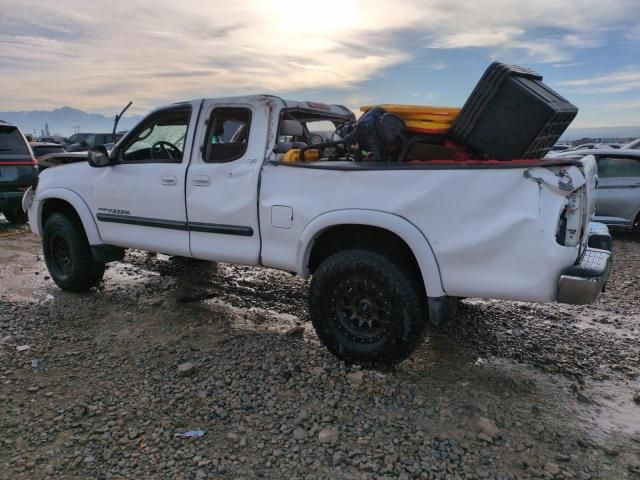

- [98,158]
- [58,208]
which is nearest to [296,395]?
[98,158]

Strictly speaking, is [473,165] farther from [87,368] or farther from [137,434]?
[87,368]

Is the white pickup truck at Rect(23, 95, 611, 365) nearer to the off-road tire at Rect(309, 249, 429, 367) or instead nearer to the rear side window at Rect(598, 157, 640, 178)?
the off-road tire at Rect(309, 249, 429, 367)

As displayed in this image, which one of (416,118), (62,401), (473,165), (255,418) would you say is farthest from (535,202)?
(62,401)

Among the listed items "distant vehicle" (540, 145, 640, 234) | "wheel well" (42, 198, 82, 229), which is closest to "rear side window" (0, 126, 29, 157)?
"wheel well" (42, 198, 82, 229)

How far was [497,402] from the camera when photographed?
125 inches

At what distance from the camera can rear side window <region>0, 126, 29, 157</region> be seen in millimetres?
9008

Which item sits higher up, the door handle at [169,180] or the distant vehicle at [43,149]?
the door handle at [169,180]

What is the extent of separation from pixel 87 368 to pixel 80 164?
93.2 inches

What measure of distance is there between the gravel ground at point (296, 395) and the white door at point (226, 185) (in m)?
0.75

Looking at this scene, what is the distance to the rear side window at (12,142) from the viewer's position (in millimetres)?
9008

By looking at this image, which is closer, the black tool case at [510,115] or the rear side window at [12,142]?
the black tool case at [510,115]

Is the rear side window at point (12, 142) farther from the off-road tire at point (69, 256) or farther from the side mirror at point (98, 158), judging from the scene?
the side mirror at point (98, 158)

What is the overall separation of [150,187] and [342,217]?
2.00 meters

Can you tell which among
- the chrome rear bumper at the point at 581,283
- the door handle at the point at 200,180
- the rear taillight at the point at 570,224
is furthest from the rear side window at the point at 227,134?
the chrome rear bumper at the point at 581,283
